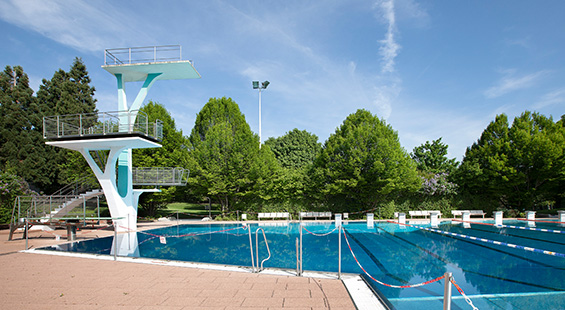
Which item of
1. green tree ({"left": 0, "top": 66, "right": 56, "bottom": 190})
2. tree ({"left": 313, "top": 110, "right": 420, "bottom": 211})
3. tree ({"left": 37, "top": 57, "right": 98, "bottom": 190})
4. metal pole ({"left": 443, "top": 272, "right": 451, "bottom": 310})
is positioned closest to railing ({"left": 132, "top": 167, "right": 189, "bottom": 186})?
tree ({"left": 313, "top": 110, "right": 420, "bottom": 211})

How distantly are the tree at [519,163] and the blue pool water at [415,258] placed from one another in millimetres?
7983

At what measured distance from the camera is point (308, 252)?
12273mm

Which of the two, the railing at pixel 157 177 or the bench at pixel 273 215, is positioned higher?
the railing at pixel 157 177

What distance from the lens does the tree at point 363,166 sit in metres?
22.9

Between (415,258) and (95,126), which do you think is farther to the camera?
(95,126)

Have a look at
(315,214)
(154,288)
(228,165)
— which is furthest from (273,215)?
(154,288)

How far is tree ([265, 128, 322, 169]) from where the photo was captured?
4553 cm

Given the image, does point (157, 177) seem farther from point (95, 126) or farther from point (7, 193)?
point (7, 193)

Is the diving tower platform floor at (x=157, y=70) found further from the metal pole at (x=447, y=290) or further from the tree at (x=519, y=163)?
the tree at (x=519, y=163)

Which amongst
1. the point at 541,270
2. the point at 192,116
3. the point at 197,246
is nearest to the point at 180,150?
the point at 192,116

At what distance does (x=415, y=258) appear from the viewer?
1106cm

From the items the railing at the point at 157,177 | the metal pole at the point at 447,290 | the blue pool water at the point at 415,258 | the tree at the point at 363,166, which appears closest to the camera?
the metal pole at the point at 447,290

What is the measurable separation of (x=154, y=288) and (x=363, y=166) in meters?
19.5

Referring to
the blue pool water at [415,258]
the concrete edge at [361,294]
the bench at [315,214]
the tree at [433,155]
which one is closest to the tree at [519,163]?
the blue pool water at [415,258]
